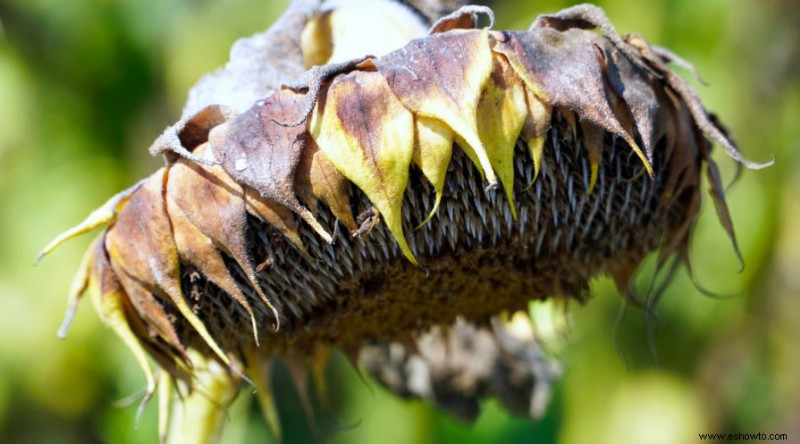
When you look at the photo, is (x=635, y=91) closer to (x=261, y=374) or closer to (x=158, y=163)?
(x=261, y=374)

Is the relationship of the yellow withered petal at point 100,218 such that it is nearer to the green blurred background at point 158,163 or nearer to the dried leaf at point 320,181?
the dried leaf at point 320,181

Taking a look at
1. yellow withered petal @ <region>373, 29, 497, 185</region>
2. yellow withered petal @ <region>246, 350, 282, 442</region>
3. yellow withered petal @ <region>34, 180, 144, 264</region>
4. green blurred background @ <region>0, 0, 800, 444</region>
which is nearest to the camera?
yellow withered petal @ <region>373, 29, 497, 185</region>

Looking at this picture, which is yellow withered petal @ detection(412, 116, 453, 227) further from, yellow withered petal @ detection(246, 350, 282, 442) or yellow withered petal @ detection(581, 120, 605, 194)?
yellow withered petal @ detection(246, 350, 282, 442)

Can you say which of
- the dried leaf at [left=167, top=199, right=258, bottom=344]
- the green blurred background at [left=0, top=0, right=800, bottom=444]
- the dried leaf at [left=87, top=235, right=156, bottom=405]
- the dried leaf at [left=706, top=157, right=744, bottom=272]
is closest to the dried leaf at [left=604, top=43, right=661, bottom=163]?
the dried leaf at [left=706, top=157, right=744, bottom=272]

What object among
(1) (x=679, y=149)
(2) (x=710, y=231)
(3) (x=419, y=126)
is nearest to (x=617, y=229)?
(1) (x=679, y=149)

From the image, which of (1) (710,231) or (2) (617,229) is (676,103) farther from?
(1) (710,231)

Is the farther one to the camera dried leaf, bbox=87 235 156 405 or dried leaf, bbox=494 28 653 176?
dried leaf, bbox=87 235 156 405
